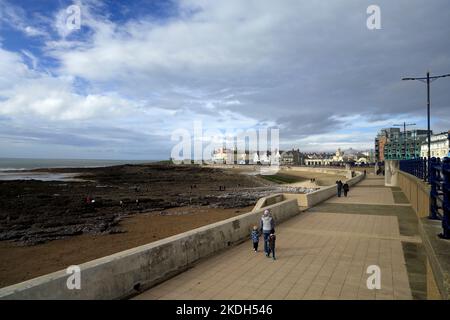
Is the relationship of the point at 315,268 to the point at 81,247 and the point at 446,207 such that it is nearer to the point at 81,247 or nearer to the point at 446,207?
the point at 446,207

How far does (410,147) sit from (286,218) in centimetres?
12984

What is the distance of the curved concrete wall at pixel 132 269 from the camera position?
4.38 m

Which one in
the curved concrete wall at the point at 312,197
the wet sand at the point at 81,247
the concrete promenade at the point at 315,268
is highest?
the curved concrete wall at the point at 312,197

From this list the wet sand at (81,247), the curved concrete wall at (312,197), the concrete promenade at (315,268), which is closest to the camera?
the concrete promenade at (315,268)

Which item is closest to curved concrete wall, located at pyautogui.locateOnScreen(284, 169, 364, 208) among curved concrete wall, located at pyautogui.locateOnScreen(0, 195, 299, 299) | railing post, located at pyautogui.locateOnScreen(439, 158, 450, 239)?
curved concrete wall, located at pyautogui.locateOnScreen(0, 195, 299, 299)

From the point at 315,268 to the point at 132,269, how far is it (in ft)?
12.8

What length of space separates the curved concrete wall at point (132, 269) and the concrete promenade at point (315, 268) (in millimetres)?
255

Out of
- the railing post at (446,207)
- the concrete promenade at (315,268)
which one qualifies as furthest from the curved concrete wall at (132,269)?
the railing post at (446,207)

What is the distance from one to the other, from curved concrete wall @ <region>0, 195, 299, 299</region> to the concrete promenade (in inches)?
10.0

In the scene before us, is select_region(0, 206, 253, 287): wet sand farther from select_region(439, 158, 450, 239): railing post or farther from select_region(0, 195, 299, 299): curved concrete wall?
select_region(439, 158, 450, 239): railing post

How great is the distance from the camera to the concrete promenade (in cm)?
567

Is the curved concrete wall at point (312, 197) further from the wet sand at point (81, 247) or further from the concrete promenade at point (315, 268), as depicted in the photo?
the wet sand at point (81, 247)
